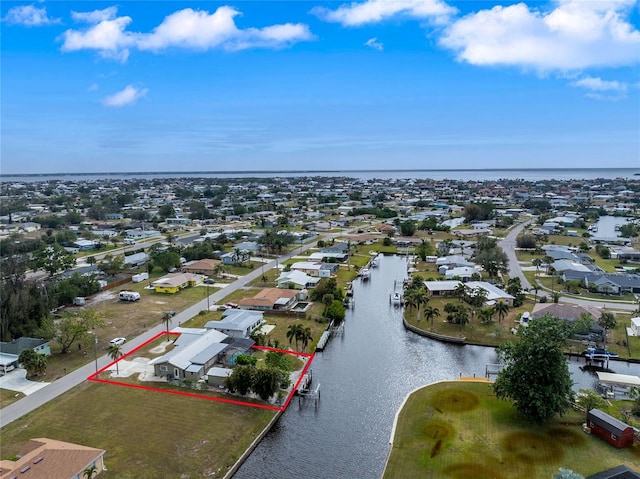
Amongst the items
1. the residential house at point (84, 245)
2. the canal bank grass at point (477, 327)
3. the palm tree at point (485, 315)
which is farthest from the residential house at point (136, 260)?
the palm tree at point (485, 315)

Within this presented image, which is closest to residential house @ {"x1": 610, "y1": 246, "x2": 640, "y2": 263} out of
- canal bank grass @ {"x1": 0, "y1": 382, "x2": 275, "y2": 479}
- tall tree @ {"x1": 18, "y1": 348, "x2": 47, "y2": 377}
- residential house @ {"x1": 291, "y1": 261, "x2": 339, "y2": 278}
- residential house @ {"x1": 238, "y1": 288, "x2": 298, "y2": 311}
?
residential house @ {"x1": 291, "y1": 261, "x2": 339, "y2": 278}

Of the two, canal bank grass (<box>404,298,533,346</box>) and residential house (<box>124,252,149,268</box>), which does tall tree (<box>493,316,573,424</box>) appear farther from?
residential house (<box>124,252,149,268</box>)

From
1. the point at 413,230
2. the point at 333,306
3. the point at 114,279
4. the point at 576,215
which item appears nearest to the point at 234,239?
the point at 114,279

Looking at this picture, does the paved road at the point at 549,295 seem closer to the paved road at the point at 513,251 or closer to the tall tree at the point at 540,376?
the paved road at the point at 513,251

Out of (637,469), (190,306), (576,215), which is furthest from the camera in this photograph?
(576,215)

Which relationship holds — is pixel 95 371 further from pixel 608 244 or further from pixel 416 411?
pixel 608 244

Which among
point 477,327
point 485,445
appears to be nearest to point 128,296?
point 477,327

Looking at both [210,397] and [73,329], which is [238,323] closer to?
[210,397]
